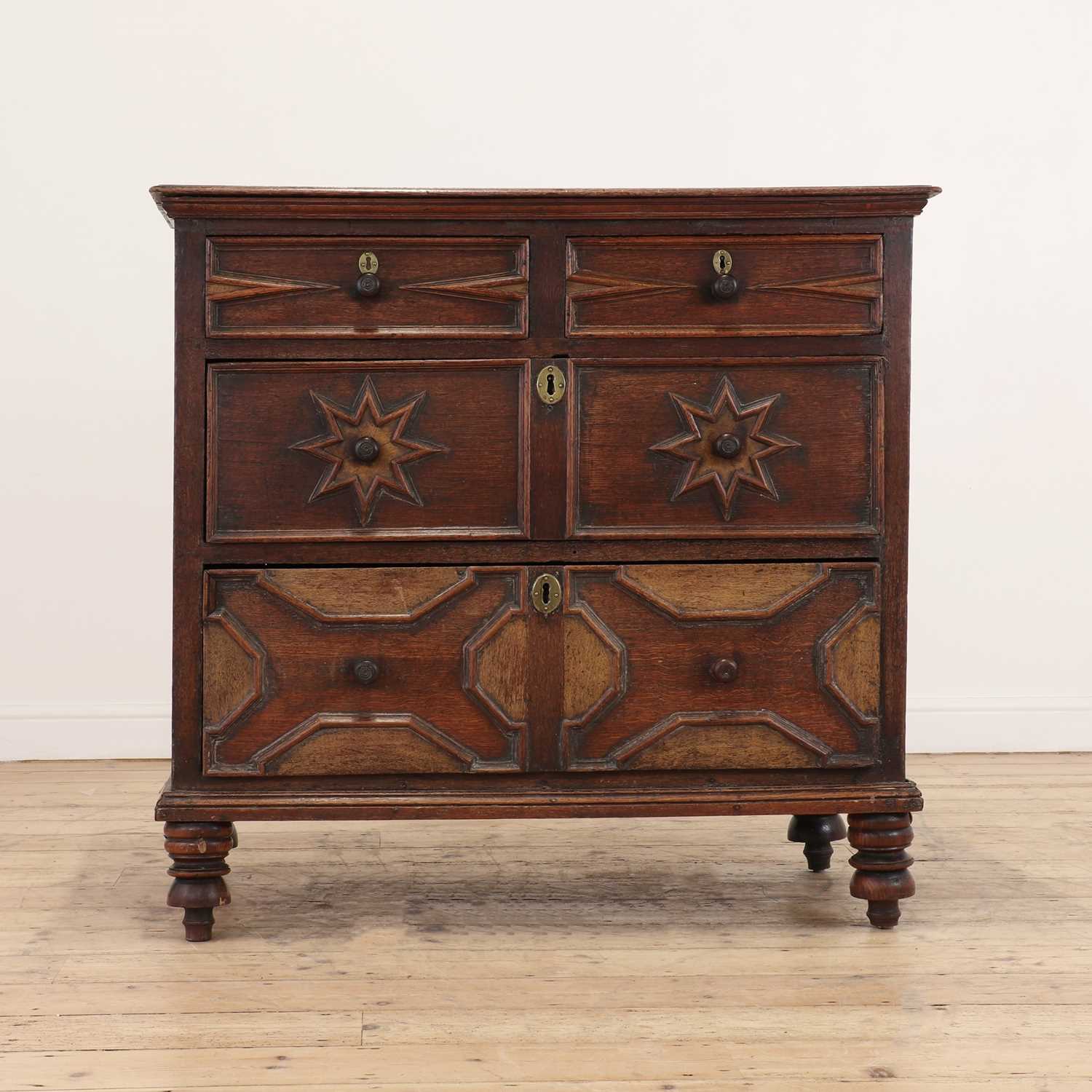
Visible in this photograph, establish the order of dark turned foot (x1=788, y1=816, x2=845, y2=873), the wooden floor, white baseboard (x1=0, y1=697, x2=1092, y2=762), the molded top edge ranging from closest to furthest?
the wooden floor
the molded top edge
dark turned foot (x1=788, y1=816, x2=845, y2=873)
white baseboard (x1=0, y1=697, x2=1092, y2=762)

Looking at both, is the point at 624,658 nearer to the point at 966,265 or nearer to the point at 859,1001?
the point at 859,1001

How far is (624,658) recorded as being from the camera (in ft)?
6.86

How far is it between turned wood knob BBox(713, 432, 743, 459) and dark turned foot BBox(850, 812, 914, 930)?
2.05 ft

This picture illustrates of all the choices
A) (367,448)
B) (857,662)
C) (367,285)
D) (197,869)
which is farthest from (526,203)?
(197,869)

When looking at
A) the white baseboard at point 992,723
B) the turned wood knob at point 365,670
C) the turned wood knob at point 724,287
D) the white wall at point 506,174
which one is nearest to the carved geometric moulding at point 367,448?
the turned wood knob at point 365,670

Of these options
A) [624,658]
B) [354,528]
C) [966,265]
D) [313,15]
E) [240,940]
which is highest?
[313,15]

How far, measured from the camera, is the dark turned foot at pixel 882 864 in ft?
7.00

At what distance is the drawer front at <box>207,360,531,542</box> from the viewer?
2053 mm

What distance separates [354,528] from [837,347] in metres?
0.80

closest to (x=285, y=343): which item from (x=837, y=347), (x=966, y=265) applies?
(x=837, y=347)

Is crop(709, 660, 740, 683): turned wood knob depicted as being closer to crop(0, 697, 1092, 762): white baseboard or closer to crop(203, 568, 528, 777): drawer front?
crop(203, 568, 528, 777): drawer front

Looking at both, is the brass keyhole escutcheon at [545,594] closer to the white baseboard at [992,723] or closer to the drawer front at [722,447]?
the drawer front at [722,447]

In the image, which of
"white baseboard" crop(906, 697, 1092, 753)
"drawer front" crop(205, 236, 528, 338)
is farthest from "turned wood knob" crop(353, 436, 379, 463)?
"white baseboard" crop(906, 697, 1092, 753)

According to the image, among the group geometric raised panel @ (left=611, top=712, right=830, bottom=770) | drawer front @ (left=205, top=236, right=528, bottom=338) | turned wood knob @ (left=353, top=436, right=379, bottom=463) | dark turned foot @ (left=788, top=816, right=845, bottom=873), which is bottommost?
dark turned foot @ (left=788, top=816, right=845, bottom=873)
